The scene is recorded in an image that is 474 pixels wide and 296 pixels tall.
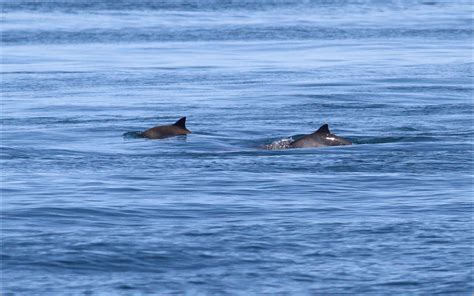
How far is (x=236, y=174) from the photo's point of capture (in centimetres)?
1539

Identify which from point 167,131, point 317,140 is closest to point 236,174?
point 317,140

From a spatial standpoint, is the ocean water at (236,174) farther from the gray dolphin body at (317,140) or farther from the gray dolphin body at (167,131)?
the gray dolphin body at (167,131)

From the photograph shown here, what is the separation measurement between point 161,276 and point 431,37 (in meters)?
31.0

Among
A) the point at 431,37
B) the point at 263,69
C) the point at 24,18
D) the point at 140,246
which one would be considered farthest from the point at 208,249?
the point at 24,18

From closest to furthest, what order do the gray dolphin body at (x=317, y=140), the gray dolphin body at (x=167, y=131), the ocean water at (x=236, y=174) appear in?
the ocean water at (x=236, y=174) < the gray dolphin body at (x=317, y=140) < the gray dolphin body at (x=167, y=131)

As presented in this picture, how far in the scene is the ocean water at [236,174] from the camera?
1045cm

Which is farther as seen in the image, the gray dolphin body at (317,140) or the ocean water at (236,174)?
the gray dolphin body at (317,140)

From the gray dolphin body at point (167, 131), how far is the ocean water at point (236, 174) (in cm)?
A: 30

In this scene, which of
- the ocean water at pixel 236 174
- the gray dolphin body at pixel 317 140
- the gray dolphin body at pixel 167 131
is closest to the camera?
the ocean water at pixel 236 174

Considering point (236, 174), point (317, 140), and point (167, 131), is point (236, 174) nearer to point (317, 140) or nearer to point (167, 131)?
point (317, 140)

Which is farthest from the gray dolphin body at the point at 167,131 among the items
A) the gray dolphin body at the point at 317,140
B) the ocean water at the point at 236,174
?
the gray dolphin body at the point at 317,140

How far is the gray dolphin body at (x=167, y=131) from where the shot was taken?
735 inches

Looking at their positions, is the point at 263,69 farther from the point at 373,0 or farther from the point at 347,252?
the point at 373,0

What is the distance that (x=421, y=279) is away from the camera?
10.1 meters
